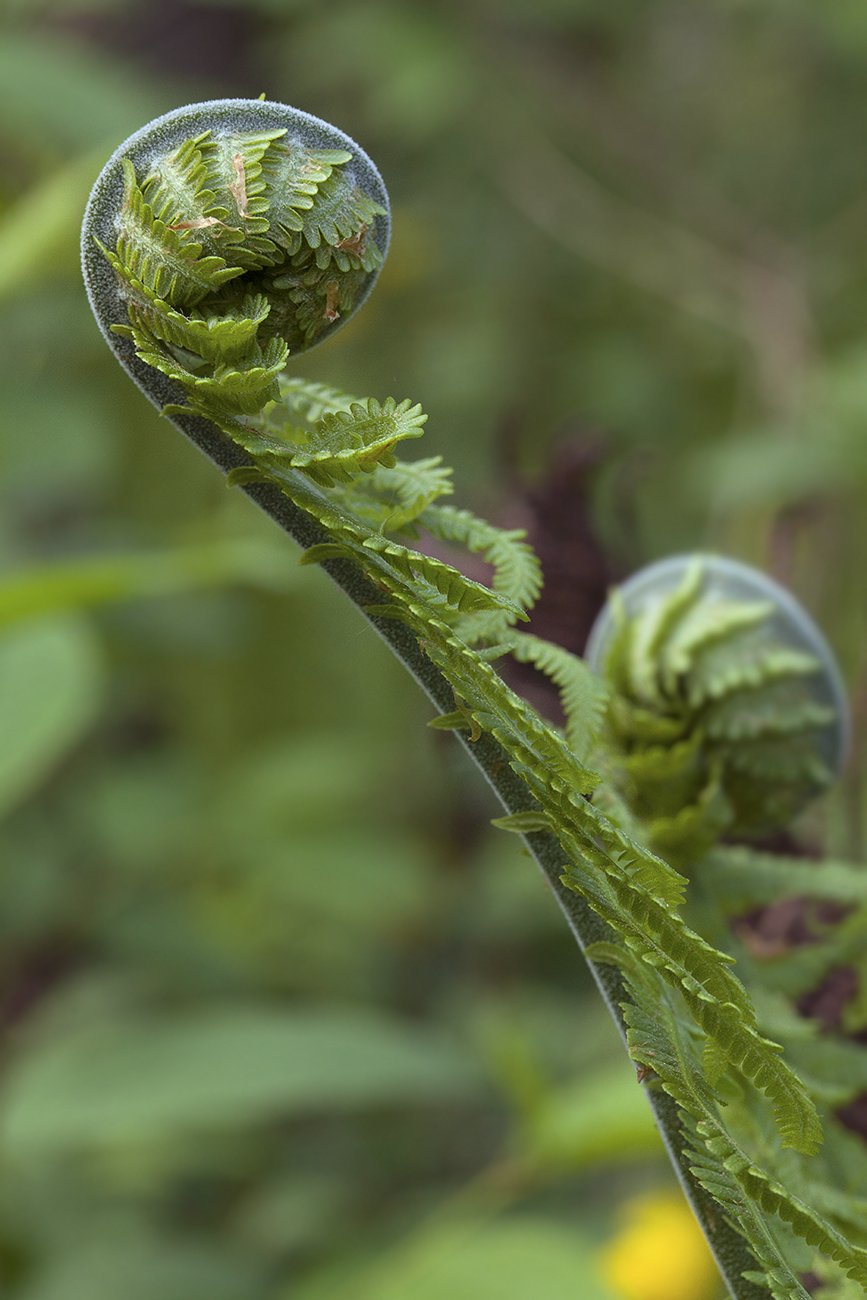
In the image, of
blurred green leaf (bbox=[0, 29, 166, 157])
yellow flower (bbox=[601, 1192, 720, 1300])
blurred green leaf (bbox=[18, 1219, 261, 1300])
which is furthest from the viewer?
blurred green leaf (bbox=[0, 29, 166, 157])

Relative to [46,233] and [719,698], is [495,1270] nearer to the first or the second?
[719,698]

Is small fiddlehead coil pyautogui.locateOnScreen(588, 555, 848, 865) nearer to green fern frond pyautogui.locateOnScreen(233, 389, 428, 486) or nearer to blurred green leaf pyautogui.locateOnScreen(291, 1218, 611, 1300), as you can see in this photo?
green fern frond pyautogui.locateOnScreen(233, 389, 428, 486)

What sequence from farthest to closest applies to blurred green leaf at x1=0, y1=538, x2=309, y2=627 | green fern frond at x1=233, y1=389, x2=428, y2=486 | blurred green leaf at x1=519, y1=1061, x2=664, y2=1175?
1. blurred green leaf at x1=519, y1=1061, x2=664, y2=1175
2. blurred green leaf at x1=0, y1=538, x2=309, y2=627
3. green fern frond at x1=233, y1=389, x2=428, y2=486

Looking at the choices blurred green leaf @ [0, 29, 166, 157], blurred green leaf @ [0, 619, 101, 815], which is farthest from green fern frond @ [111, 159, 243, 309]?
blurred green leaf @ [0, 29, 166, 157]

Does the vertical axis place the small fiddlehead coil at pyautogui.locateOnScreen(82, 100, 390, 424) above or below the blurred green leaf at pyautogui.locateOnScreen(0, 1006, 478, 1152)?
below

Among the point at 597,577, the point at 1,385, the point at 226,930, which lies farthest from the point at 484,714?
the point at 1,385

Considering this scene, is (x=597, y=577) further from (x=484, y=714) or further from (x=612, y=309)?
(x=612, y=309)

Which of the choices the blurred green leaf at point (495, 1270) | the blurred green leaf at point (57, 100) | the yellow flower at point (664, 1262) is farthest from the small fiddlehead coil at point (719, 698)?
the blurred green leaf at point (57, 100)

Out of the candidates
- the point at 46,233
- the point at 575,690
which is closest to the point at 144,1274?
the point at 46,233
